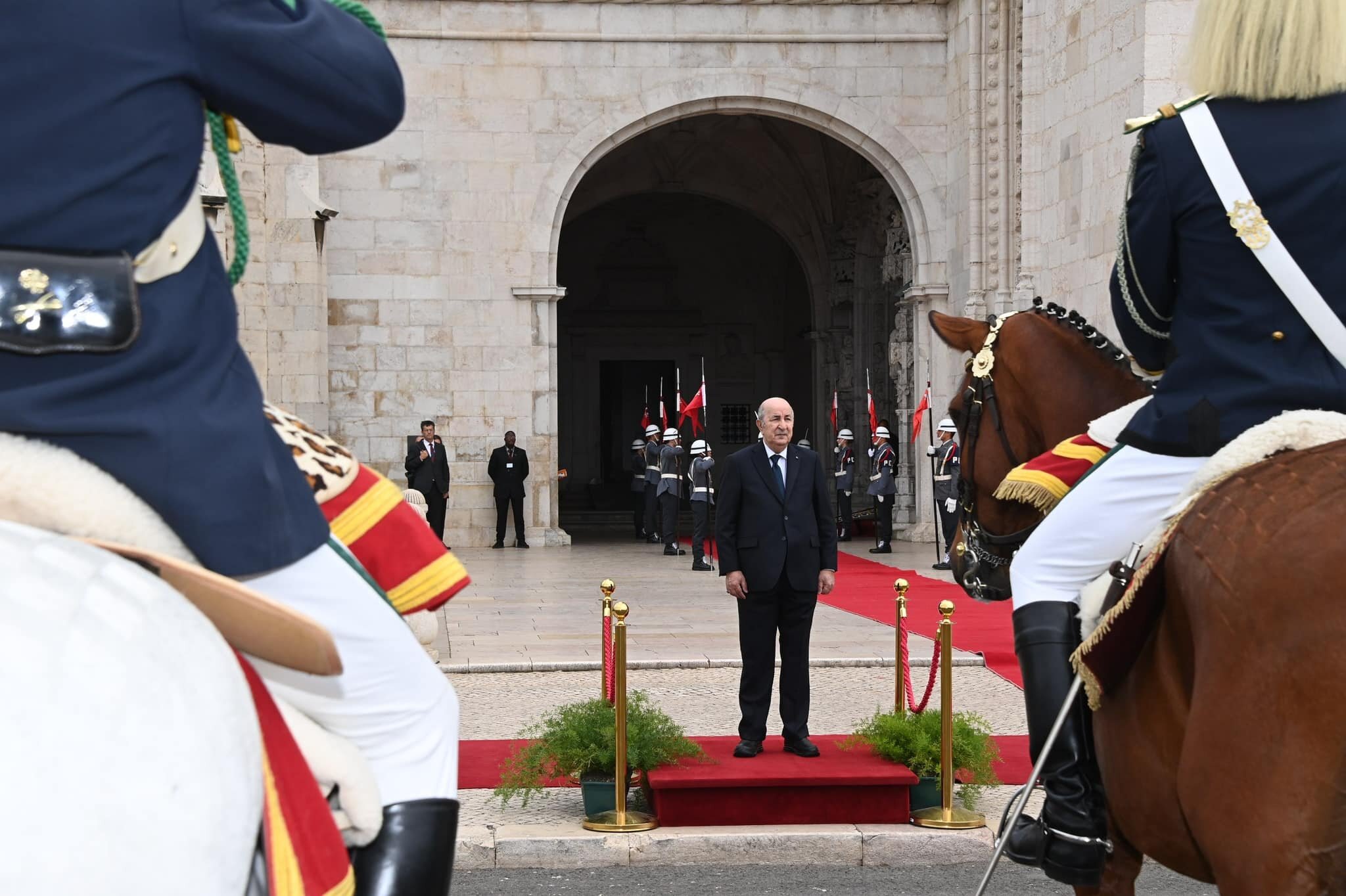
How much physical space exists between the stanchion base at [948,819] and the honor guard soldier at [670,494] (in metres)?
15.2

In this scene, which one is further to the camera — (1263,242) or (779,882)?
(779,882)

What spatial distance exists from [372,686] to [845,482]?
2214cm

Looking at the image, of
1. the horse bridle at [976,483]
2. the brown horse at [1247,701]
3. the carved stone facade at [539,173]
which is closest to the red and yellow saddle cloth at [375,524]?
the brown horse at [1247,701]

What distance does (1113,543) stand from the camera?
304cm

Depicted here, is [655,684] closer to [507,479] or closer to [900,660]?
[900,660]

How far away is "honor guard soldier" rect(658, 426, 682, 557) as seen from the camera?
71.4ft

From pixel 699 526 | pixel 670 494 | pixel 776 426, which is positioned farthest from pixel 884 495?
pixel 776 426

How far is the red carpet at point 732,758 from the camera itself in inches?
263

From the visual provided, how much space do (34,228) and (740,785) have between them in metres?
5.12

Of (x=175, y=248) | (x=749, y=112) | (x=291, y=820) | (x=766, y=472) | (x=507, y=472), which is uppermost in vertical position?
(x=749, y=112)

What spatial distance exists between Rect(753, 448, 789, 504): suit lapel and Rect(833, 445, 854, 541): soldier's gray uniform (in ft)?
52.9

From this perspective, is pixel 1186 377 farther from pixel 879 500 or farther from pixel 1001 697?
pixel 879 500

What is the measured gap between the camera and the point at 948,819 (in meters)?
6.32

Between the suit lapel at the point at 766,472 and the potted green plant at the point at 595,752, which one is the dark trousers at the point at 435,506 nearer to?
the suit lapel at the point at 766,472
